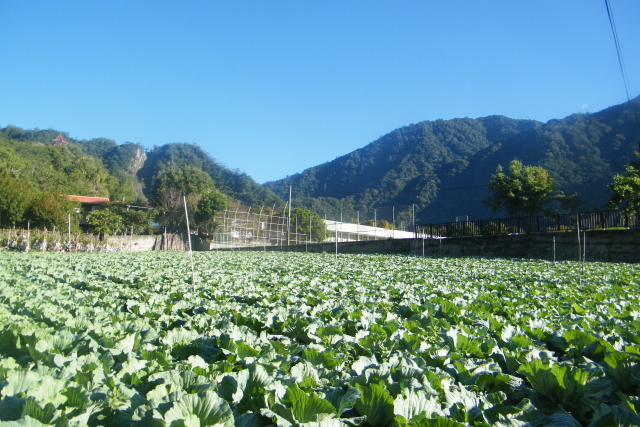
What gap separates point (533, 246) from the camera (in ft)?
57.9

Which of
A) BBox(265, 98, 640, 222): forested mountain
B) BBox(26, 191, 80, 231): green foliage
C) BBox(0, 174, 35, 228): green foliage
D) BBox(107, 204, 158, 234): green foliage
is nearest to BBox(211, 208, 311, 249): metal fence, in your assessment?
BBox(265, 98, 640, 222): forested mountain

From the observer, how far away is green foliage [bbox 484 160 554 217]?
108 ft

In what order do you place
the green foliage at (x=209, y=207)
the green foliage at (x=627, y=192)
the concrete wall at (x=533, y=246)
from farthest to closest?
the green foliage at (x=209, y=207) < the green foliage at (x=627, y=192) < the concrete wall at (x=533, y=246)

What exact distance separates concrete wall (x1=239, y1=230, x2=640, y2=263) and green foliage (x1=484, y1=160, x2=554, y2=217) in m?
14.1

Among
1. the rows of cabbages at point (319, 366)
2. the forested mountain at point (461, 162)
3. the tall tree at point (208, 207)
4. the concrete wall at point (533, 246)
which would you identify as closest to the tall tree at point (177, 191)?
the tall tree at point (208, 207)

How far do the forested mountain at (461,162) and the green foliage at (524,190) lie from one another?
3464 millimetres

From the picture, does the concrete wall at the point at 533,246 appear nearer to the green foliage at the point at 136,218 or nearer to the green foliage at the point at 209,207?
the green foliage at the point at 209,207

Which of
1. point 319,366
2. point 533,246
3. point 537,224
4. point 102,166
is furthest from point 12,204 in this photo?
point 102,166

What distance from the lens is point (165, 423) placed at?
147 cm

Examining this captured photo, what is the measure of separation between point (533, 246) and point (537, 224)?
341 cm

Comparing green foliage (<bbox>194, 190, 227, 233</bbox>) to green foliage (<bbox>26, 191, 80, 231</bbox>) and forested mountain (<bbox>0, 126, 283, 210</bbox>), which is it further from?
green foliage (<bbox>26, 191, 80, 231</bbox>)

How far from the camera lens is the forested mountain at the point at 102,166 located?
5756 centimetres

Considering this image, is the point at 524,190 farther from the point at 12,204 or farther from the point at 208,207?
the point at 12,204

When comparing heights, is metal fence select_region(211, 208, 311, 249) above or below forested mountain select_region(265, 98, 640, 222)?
below
